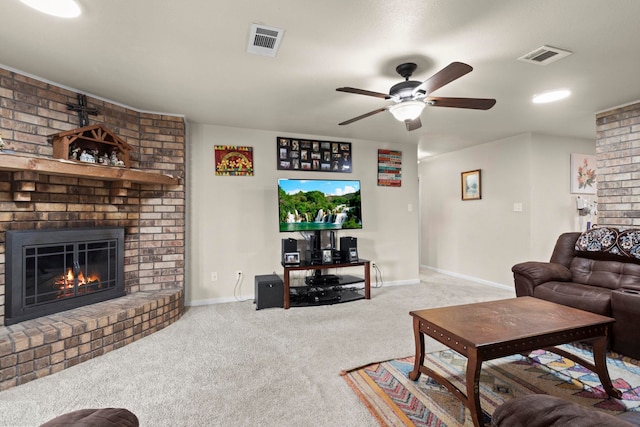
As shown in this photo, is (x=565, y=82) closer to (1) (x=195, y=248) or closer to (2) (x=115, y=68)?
(2) (x=115, y=68)

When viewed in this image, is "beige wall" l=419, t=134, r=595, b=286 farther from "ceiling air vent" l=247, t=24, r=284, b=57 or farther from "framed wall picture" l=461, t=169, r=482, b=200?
"ceiling air vent" l=247, t=24, r=284, b=57

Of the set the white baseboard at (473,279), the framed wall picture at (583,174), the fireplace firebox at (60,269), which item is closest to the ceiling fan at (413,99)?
the fireplace firebox at (60,269)

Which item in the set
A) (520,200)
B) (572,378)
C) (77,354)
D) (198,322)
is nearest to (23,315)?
(77,354)

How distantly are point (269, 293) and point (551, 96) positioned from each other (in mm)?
3482

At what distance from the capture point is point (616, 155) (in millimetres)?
3414

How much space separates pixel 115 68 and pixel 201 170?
5.13ft

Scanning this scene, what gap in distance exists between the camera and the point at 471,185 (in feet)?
17.1

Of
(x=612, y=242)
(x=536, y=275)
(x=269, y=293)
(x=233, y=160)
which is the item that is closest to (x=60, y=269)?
(x=269, y=293)

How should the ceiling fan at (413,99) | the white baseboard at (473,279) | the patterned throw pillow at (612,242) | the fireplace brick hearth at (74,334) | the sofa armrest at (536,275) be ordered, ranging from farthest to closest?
1. the white baseboard at (473,279)
2. the sofa armrest at (536,275)
3. the patterned throw pillow at (612,242)
4. the ceiling fan at (413,99)
5. the fireplace brick hearth at (74,334)

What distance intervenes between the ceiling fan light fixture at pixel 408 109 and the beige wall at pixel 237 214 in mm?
2157

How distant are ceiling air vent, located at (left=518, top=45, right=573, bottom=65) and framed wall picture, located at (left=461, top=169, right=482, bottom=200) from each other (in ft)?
9.51

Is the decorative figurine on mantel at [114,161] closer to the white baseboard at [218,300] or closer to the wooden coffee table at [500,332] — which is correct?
the white baseboard at [218,300]

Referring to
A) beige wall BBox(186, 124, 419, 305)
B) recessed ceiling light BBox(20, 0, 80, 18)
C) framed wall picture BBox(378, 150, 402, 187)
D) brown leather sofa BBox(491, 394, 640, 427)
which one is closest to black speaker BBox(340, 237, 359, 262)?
beige wall BBox(186, 124, 419, 305)

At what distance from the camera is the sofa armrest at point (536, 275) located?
9.67 ft
